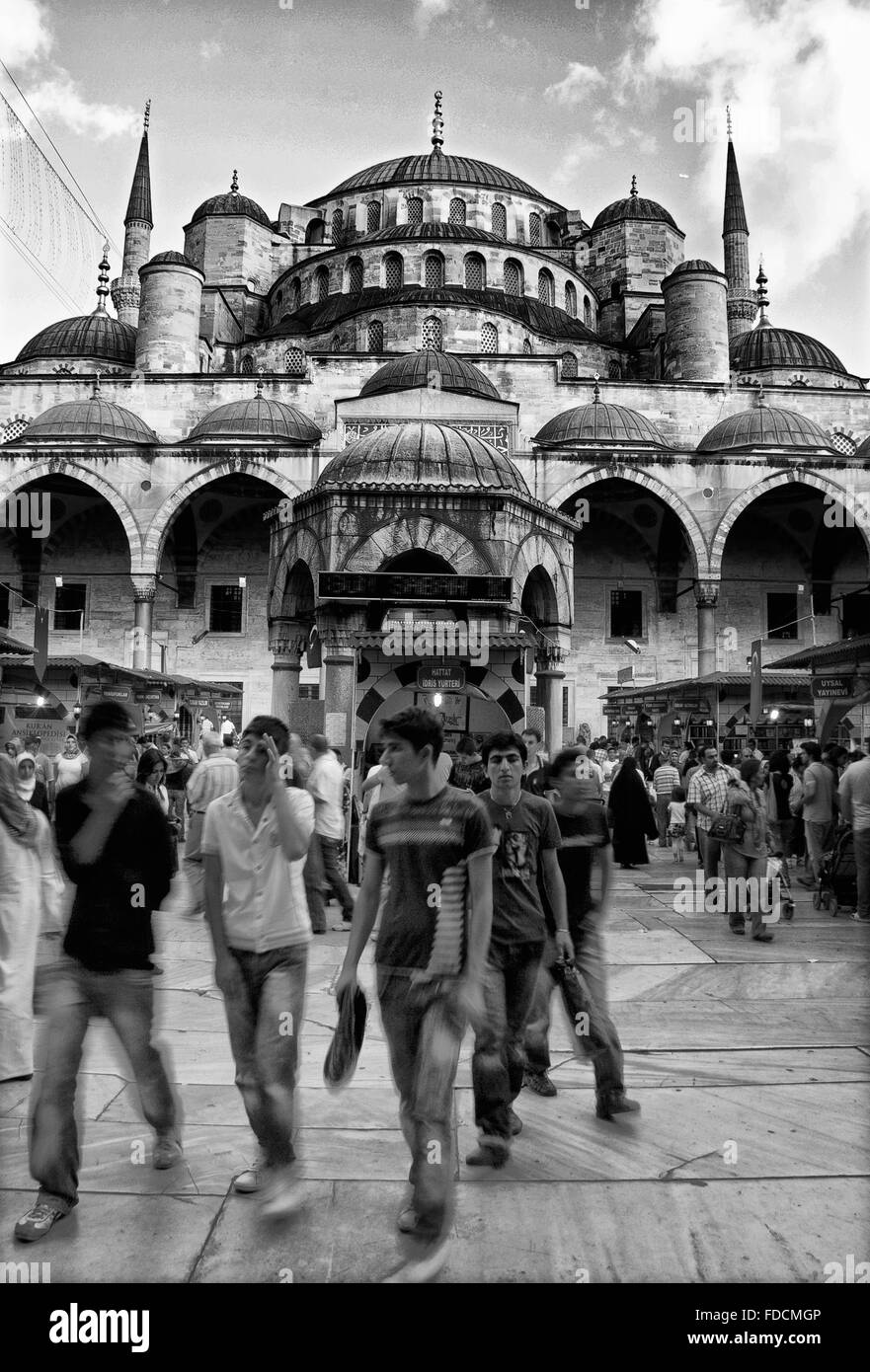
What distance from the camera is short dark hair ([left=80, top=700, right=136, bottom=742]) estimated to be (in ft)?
9.73

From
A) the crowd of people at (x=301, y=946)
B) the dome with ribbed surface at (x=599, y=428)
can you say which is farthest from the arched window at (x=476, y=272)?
the crowd of people at (x=301, y=946)

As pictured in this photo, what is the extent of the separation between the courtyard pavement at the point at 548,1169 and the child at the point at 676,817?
668cm

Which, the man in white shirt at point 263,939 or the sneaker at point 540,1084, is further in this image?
the sneaker at point 540,1084

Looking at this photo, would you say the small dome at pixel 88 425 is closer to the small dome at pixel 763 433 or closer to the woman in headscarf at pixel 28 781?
the small dome at pixel 763 433

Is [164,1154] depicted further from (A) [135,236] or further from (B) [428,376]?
(A) [135,236]

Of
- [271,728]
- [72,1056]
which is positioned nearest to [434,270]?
[271,728]

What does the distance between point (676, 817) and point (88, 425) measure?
21670 mm

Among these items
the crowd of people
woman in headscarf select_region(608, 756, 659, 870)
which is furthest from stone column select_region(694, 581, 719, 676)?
the crowd of people

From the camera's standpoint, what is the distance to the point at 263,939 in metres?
2.95

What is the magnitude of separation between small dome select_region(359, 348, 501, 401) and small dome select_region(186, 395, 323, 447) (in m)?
2.49

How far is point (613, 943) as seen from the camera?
22.4 feet

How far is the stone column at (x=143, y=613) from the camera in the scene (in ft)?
83.9

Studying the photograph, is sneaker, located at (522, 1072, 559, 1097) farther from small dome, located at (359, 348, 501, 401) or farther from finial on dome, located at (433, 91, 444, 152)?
finial on dome, located at (433, 91, 444, 152)

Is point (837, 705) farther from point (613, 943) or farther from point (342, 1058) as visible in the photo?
point (342, 1058)
